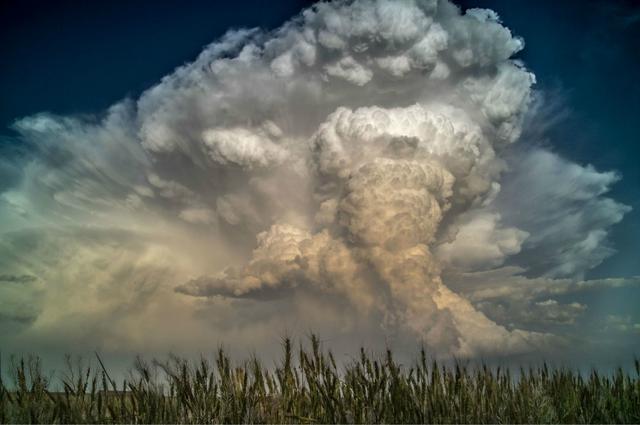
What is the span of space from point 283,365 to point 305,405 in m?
1.05

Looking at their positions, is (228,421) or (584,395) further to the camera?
(584,395)

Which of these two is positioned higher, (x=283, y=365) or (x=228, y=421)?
(x=283, y=365)

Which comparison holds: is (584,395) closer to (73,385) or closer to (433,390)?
(433,390)

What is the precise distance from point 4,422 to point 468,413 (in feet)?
32.0

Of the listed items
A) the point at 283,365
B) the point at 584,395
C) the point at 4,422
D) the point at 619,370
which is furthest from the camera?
the point at 619,370

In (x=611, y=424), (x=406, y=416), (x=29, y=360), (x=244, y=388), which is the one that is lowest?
(x=611, y=424)

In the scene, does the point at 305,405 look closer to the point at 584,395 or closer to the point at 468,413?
the point at 468,413

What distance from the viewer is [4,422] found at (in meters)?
10.5

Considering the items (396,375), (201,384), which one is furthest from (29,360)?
(396,375)

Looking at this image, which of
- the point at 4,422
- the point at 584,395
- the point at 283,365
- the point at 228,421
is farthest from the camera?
the point at 584,395

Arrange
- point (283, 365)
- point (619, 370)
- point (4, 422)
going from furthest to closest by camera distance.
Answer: point (619, 370)
point (283, 365)
point (4, 422)

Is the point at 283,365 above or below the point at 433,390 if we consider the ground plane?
above

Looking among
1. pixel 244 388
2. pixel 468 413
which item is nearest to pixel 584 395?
pixel 468 413

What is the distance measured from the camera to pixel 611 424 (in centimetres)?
1284
